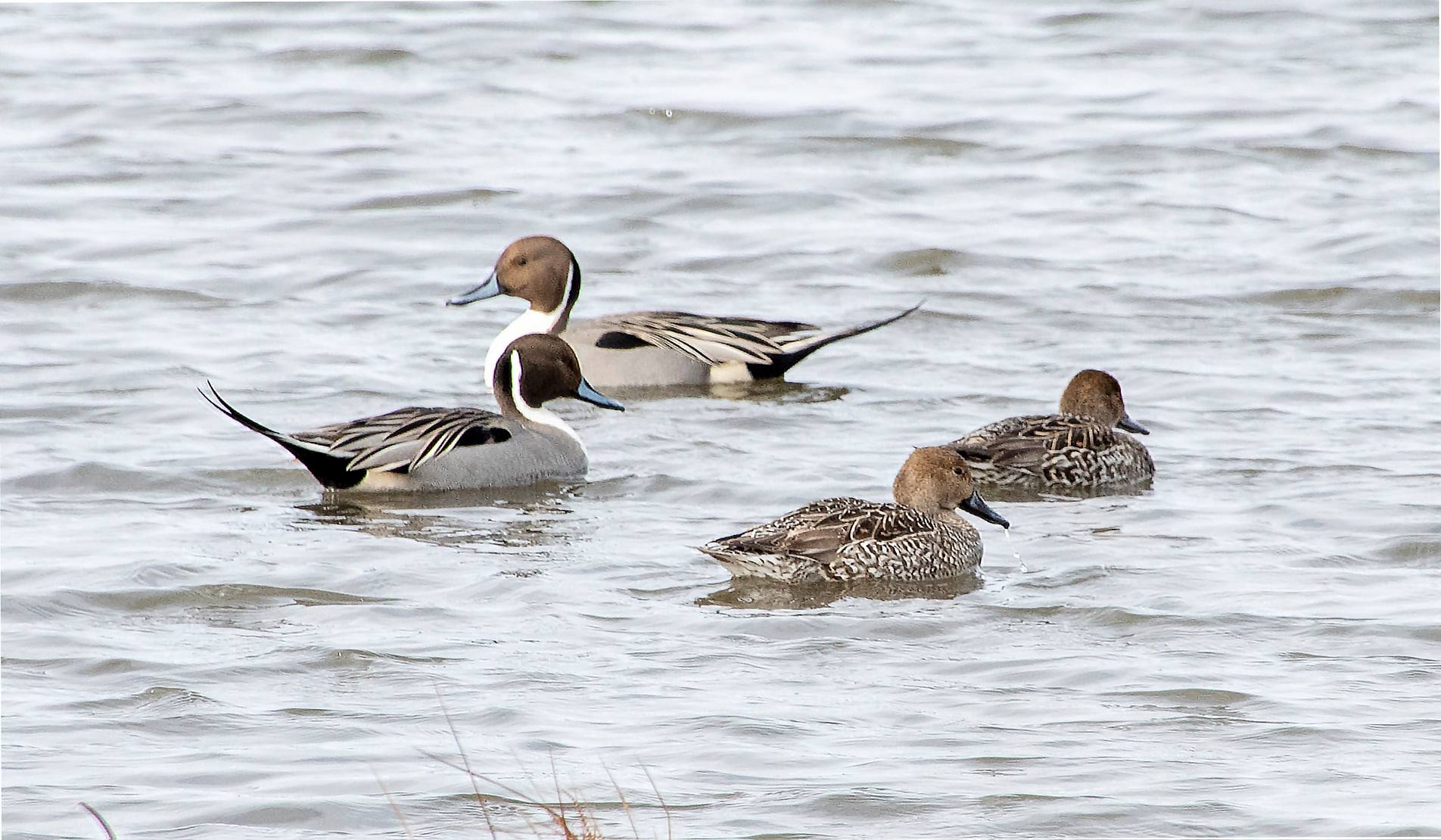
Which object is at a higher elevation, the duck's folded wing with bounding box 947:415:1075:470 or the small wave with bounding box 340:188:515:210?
the small wave with bounding box 340:188:515:210

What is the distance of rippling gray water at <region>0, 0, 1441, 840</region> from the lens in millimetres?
5926

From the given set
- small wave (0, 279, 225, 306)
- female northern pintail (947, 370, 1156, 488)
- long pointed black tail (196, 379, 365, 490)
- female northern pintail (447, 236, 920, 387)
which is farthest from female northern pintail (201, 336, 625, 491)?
small wave (0, 279, 225, 306)

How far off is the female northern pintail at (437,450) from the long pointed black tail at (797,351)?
1.79 m

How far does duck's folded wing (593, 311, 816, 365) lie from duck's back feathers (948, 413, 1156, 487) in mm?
2130

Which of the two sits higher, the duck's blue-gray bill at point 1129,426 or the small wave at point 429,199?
the small wave at point 429,199

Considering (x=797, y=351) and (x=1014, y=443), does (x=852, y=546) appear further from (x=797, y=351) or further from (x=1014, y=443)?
(x=797, y=351)

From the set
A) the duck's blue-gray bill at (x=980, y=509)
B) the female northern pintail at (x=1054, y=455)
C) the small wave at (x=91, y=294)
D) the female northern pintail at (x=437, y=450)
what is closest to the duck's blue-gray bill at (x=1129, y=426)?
the female northern pintail at (x=1054, y=455)

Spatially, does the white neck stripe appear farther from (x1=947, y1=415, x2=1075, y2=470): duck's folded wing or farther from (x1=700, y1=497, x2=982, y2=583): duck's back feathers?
(x1=700, y1=497, x2=982, y2=583): duck's back feathers

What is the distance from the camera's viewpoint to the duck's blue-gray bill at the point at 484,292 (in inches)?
468

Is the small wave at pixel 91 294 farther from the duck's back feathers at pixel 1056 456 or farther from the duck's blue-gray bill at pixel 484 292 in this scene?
the duck's back feathers at pixel 1056 456

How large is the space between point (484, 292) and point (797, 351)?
66.5 inches

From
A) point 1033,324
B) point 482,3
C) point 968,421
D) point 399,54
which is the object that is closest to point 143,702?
point 968,421

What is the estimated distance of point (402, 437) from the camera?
30.3ft

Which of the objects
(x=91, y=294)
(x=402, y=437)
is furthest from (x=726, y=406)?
(x=91, y=294)
